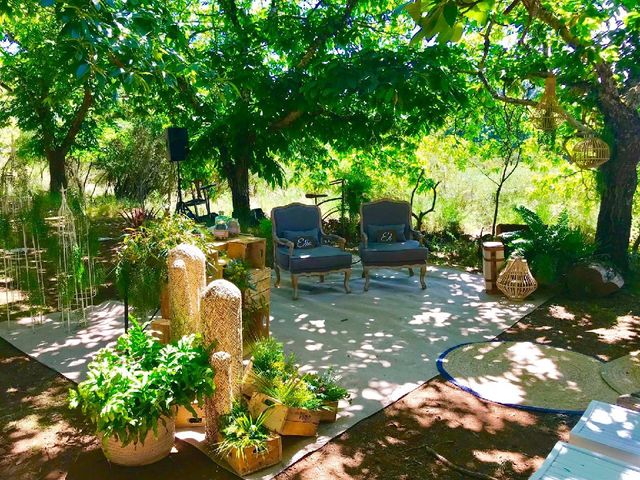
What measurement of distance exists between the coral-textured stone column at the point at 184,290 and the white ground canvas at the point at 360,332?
63 centimetres

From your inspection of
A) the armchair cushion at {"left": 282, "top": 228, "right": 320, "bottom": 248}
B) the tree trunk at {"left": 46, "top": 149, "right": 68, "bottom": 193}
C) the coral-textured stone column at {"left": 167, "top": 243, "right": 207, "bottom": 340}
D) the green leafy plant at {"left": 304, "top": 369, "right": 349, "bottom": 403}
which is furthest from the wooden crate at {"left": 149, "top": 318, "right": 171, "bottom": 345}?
the tree trunk at {"left": 46, "top": 149, "right": 68, "bottom": 193}

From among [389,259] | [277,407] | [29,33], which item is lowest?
[277,407]

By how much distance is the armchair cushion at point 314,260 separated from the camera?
21.2 feet

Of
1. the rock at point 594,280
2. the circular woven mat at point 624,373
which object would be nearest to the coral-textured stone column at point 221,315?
the circular woven mat at point 624,373

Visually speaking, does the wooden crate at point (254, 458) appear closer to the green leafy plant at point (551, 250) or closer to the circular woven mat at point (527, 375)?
the circular woven mat at point (527, 375)

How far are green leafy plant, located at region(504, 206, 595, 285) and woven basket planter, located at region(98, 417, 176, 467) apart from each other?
478 cm

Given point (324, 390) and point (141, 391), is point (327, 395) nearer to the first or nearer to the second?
point (324, 390)

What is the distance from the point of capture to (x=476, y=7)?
5.92ft

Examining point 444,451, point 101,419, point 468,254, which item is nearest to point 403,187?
point 468,254

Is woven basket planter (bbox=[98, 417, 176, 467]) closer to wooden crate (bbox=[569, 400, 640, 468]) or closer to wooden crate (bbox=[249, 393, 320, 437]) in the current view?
wooden crate (bbox=[249, 393, 320, 437])

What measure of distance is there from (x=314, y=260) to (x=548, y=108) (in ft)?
9.51

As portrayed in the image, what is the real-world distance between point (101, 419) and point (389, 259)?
14.8ft

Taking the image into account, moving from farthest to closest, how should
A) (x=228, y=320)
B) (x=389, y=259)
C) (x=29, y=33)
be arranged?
(x=29, y=33)
(x=389, y=259)
(x=228, y=320)

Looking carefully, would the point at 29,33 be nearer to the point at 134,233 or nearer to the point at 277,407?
the point at 134,233
